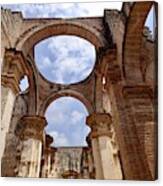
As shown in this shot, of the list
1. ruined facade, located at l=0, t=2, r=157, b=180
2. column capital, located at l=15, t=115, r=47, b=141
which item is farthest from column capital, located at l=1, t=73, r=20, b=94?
column capital, located at l=15, t=115, r=47, b=141

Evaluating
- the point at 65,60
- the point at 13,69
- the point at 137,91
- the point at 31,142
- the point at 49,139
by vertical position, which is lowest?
the point at 49,139

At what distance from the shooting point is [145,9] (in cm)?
423

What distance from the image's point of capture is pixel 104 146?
5.83m

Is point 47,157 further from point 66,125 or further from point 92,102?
point 66,125

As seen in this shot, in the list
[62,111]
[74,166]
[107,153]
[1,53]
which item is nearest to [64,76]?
[62,111]

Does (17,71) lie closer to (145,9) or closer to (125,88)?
(125,88)

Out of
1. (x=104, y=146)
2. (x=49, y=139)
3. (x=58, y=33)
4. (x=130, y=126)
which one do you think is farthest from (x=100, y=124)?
(x=58, y=33)

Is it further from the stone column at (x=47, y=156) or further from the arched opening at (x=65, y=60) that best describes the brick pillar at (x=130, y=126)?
the stone column at (x=47, y=156)

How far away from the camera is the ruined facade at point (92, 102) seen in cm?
413

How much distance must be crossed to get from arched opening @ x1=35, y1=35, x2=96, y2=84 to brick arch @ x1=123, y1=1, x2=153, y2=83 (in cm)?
45

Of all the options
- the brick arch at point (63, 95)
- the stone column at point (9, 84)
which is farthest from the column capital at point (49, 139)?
the stone column at point (9, 84)

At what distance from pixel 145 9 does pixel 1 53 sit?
1.53 m

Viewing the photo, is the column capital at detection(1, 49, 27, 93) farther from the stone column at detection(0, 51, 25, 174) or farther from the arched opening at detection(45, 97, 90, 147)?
the arched opening at detection(45, 97, 90, 147)

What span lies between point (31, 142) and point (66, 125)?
4.06 feet
